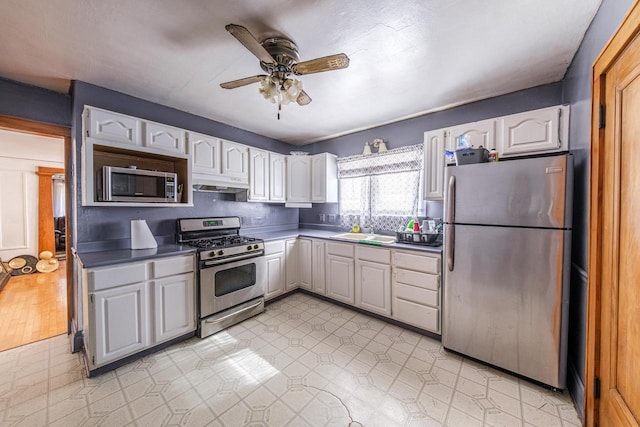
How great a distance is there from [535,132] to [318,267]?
263 cm

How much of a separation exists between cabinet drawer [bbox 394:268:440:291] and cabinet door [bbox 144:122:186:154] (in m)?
2.65

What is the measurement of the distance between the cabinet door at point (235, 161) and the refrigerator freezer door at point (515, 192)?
92.5 inches

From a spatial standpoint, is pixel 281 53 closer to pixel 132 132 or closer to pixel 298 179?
pixel 132 132

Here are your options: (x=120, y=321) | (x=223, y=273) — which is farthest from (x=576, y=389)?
(x=120, y=321)

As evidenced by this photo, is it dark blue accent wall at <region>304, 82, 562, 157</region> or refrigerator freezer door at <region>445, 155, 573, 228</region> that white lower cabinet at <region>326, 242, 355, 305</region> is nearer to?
refrigerator freezer door at <region>445, 155, 573, 228</region>

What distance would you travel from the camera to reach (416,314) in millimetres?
2408

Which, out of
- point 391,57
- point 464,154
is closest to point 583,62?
point 464,154

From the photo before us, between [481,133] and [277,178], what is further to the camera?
[277,178]

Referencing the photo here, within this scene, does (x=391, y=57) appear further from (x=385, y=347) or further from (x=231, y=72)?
(x=385, y=347)

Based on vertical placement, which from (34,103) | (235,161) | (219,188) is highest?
(34,103)

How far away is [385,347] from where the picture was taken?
87.4 inches

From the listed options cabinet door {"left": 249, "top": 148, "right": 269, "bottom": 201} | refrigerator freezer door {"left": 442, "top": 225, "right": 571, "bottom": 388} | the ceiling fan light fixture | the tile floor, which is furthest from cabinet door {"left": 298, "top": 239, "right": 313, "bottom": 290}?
the ceiling fan light fixture

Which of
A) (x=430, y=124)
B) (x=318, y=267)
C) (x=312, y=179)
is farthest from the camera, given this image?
(x=312, y=179)

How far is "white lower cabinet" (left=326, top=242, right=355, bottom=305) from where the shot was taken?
2.93 m
